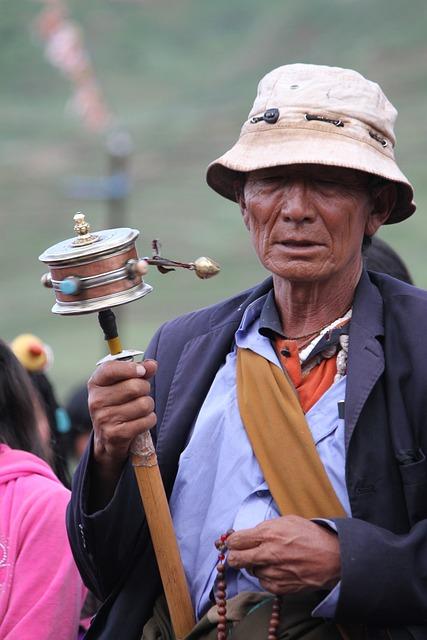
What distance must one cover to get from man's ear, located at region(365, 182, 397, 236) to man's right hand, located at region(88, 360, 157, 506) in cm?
64

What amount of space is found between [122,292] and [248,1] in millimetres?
16157

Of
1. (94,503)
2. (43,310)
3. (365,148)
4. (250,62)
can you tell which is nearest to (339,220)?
(365,148)

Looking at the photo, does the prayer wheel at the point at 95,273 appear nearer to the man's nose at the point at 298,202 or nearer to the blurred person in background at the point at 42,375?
the man's nose at the point at 298,202

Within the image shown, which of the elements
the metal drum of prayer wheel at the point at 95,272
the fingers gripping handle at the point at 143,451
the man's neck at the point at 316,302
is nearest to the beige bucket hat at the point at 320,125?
the man's neck at the point at 316,302

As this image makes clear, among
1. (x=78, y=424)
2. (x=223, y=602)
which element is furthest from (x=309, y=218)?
(x=78, y=424)

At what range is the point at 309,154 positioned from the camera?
2.58m

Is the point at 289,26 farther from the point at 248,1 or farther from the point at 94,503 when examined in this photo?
the point at 94,503

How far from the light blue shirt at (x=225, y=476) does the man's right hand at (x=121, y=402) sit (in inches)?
7.0

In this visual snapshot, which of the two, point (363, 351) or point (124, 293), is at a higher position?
point (124, 293)

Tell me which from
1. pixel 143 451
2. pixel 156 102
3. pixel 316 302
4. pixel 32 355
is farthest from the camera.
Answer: pixel 156 102

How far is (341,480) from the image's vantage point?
250 cm

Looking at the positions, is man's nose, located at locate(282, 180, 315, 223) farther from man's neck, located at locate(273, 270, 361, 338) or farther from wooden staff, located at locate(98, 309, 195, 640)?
wooden staff, located at locate(98, 309, 195, 640)

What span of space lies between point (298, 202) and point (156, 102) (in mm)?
15575

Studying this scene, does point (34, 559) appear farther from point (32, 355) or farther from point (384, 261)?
point (32, 355)
